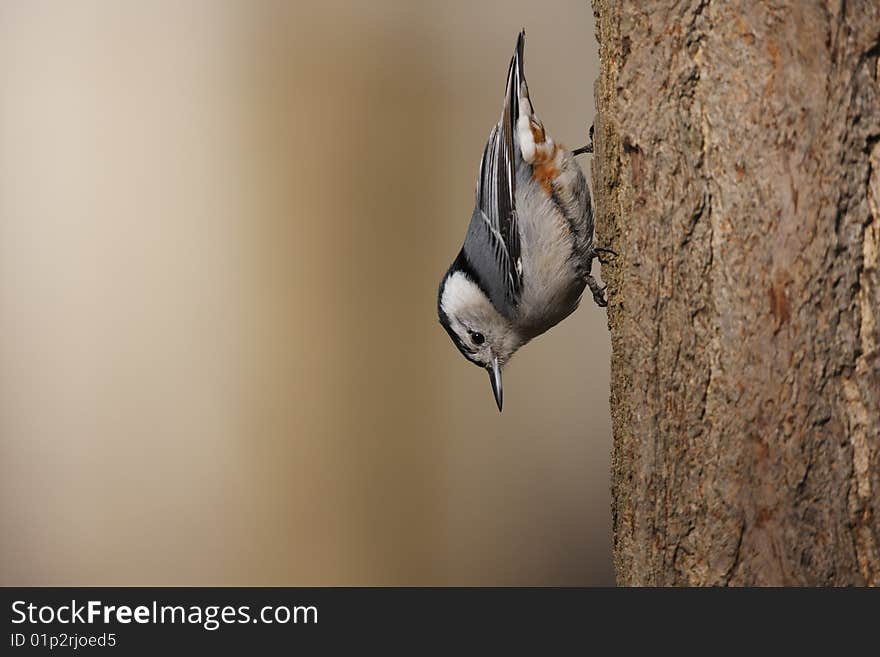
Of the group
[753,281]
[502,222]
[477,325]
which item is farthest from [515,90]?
[753,281]

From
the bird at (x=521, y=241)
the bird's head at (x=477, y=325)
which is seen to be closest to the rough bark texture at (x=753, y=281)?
the bird at (x=521, y=241)

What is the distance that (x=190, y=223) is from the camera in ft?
9.45

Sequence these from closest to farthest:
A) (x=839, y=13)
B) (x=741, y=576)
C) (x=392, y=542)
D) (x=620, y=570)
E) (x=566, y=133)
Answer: (x=839, y=13), (x=741, y=576), (x=620, y=570), (x=566, y=133), (x=392, y=542)

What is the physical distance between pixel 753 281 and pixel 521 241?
2.74 feet

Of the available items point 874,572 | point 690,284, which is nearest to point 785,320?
point 690,284

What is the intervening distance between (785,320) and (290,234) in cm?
209

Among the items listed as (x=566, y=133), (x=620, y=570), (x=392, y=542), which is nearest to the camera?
(x=620, y=570)

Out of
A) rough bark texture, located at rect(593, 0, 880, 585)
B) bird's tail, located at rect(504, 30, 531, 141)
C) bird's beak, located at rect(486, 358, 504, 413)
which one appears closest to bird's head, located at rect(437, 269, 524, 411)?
Result: bird's beak, located at rect(486, 358, 504, 413)

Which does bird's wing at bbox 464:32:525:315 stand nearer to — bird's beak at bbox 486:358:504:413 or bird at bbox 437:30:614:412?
bird at bbox 437:30:614:412

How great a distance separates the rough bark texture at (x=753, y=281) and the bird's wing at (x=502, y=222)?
658 mm

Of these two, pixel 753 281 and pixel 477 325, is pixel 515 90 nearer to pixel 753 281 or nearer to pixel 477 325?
pixel 477 325

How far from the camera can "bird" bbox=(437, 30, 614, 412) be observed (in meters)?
1.88

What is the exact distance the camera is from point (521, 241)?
1919 millimetres

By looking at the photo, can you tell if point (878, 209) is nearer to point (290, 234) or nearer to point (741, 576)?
point (741, 576)
